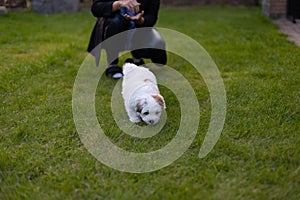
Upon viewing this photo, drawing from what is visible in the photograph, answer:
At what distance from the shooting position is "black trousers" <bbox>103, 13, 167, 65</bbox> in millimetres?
3088

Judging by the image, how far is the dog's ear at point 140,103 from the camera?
7.02ft

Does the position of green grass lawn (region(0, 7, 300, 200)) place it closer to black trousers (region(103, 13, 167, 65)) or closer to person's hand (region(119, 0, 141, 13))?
black trousers (region(103, 13, 167, 65))

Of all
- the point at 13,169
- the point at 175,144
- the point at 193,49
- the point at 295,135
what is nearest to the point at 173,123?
the point at 175,144

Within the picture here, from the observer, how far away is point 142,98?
2.16m

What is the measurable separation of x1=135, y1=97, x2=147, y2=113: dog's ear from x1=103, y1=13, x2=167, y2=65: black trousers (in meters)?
1.07

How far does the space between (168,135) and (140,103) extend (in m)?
0.24

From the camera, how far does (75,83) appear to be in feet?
9.73

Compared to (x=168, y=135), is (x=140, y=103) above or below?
above

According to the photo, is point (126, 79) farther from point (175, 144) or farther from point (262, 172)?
point (262, 172)

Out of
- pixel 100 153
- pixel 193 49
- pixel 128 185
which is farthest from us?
pixel 193 49

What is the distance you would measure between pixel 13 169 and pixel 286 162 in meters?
1.24

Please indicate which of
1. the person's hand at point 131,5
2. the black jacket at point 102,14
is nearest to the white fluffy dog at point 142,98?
the person's hand at point 131,5

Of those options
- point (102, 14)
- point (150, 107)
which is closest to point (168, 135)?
point (150, 107)

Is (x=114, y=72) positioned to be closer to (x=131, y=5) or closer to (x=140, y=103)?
(x=131, y=5)
